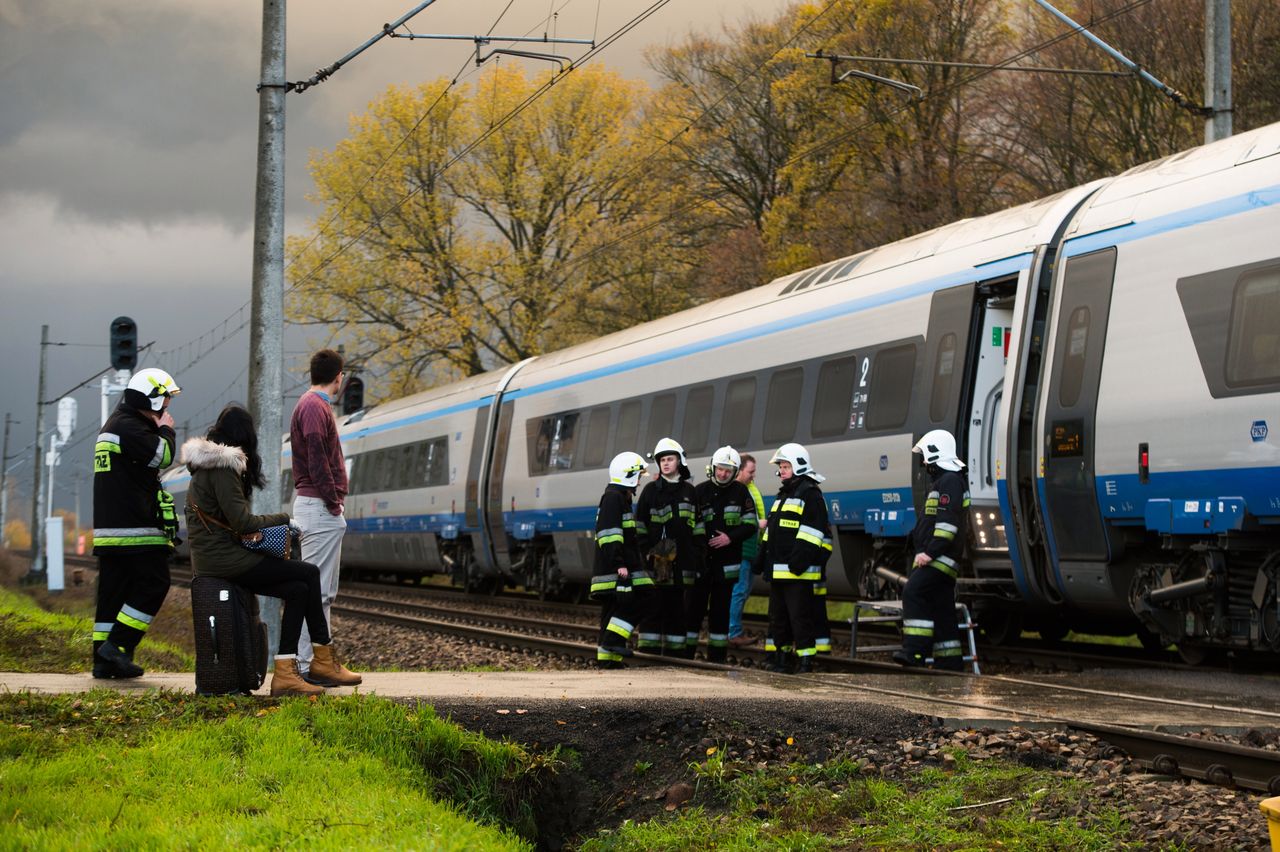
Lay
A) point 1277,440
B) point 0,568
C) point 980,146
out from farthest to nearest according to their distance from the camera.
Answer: point 0,568 < point 980,146 < point 1277,440

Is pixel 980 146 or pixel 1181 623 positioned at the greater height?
pixel 980 146

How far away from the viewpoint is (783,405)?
51.8 feet

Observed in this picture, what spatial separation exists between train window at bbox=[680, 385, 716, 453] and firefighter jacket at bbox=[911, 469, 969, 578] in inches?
241

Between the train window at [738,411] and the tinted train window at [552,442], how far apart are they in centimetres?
444

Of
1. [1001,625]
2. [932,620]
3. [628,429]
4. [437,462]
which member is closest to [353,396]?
[437,462]

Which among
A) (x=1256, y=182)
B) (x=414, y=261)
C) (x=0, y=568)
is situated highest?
(x=414, y=261)

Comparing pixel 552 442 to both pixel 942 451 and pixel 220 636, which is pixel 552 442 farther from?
pixel 220 636

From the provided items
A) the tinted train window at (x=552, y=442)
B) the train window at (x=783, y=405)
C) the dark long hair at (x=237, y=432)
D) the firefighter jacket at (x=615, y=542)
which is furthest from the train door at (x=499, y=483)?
the dark long hair at (x=237, y=432)

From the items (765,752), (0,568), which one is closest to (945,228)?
(765,752)

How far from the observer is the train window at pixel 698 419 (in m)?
17.4

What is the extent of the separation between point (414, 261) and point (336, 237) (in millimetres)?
2098

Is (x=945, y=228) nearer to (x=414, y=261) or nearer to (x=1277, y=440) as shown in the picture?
(x=1277, y=440)

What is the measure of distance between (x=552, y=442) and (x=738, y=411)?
5.72m

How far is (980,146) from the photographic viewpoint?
28719 mm
